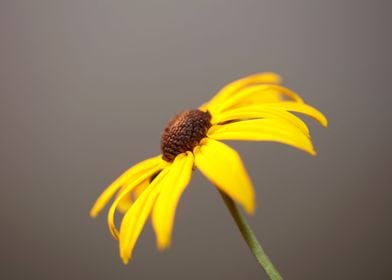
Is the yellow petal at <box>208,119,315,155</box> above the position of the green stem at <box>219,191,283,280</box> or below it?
above

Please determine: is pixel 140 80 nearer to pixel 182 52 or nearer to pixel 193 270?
pixel 182 52

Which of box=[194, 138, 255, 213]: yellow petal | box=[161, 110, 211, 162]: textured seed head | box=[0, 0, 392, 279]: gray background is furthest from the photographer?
box=[0, 0, 392, 279]: gray background

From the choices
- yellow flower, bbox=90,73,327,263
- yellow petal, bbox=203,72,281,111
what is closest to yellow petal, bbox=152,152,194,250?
yellow flower, bbox=90,73,327,263

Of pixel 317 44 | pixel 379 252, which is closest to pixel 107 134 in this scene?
pixel 317 44

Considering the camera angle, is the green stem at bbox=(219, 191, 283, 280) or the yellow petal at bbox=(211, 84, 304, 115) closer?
the green stem at bbox=(219, 191, 283, 280)

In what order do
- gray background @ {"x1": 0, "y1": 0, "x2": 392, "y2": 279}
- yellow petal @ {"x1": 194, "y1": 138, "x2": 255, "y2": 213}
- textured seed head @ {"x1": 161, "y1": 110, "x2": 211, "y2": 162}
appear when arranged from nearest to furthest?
yellow petal @ {"x1": 194, "y1": 138, "x2": 255, "y2": 213} → textured seed head @ {"x1": 161, "y1": 110, "x2": 211, "y2": 162} → gray background @ {"x1": 0, "y1": 0, "x2": 392, "y2": 279}

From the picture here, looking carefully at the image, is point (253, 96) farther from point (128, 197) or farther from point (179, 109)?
point (179, 109)

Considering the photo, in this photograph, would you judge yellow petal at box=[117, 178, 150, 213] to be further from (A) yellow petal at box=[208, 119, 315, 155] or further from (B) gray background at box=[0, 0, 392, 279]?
(B) gray background at box=[0, 0, 392, 279]
